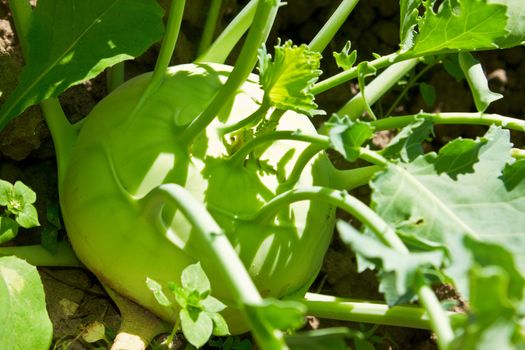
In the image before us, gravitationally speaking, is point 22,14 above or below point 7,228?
above

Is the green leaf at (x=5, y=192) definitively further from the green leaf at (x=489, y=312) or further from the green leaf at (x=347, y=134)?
the green leaf at (x=489, y=312)

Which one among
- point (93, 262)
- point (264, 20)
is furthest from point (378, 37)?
point (93, 262)

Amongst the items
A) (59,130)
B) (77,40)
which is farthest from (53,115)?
(77,40)

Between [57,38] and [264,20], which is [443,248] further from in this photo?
[57,38]

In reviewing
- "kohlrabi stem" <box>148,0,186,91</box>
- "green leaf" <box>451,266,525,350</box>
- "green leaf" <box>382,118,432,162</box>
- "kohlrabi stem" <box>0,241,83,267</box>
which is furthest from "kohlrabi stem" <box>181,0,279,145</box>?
A: "green leaf" <box>451,266,525,350</box>

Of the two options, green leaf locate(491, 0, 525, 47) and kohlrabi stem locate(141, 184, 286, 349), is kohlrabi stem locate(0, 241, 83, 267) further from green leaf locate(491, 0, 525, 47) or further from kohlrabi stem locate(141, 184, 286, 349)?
green leaf locate(491, 0, 525, 47)

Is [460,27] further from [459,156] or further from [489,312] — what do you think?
[489,312]
